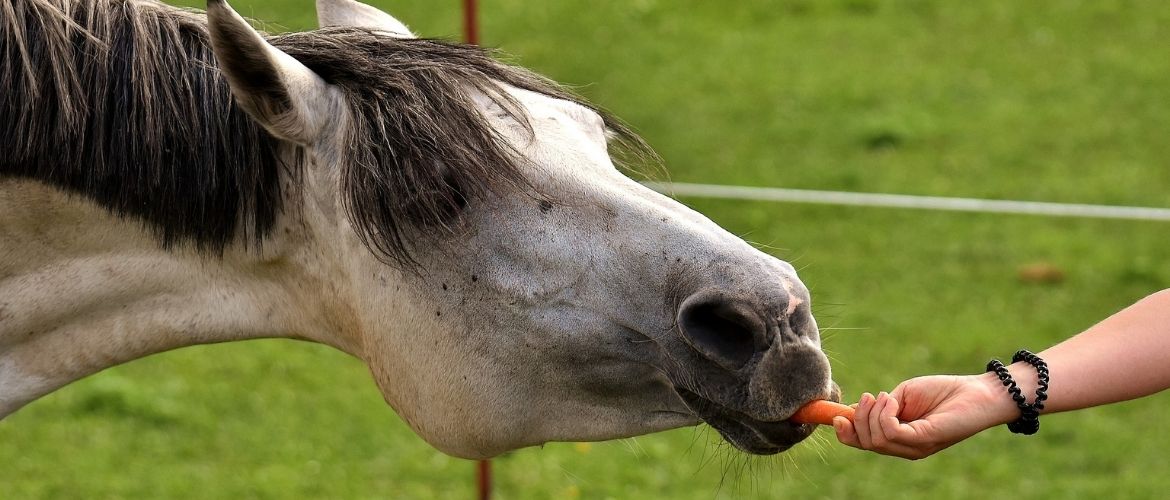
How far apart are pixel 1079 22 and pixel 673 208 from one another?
816cm

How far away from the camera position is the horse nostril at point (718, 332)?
196cm

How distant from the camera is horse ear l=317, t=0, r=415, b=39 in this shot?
259cm

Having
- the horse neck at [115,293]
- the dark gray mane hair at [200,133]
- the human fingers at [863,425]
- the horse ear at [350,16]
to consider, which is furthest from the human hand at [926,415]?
the horse ear at [350,16]

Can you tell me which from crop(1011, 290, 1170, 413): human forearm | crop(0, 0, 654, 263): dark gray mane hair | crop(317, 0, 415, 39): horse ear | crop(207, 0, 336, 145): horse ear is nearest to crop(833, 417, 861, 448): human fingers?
crop(1011, 290, 1170, 413): human forearm

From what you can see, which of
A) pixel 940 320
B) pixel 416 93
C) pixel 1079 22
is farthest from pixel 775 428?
pixel 1079 22

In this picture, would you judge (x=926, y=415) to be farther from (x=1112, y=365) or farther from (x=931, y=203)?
(x=931, y=203)

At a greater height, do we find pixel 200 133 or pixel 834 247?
pixel 200 133

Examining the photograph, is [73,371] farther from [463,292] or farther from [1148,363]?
[1148,363]

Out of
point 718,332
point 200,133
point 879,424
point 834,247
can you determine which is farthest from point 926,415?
point 834,247

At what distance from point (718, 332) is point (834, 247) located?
482 centimetres

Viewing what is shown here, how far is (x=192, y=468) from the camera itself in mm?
5043

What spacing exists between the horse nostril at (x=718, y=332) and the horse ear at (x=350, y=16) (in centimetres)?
95

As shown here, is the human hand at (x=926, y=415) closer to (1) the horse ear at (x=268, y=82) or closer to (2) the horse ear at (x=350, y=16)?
(1) the horse ear at (x=268, y=82)

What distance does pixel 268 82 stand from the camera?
203 centimetres
